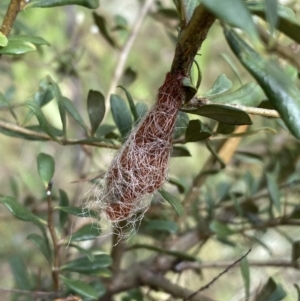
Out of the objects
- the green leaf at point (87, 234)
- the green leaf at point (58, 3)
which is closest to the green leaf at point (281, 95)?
the green leaf at point (58, 3)

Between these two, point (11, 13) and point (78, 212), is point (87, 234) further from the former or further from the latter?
point (11, 13)

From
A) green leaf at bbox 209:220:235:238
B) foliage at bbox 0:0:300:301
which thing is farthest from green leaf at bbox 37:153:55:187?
green leaf at bbox 209:220:235:238

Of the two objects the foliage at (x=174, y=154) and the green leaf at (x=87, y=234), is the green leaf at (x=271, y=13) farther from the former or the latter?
the green leaf at (x=87, y=234)

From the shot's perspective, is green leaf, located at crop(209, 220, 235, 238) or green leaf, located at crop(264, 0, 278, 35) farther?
green leaf, located at crop(209, 220, 235, 238)

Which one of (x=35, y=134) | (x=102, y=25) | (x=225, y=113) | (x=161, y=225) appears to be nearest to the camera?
(x=225, y=113)

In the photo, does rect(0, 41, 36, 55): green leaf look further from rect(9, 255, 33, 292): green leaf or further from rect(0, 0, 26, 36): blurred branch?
rect(9, 255, 33, 292): green leaf

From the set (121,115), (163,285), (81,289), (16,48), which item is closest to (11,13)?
(16,48)
